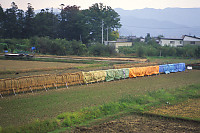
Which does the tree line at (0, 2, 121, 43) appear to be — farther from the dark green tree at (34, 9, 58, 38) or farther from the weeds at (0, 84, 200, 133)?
the weeds at (0, 84, 200, 133)

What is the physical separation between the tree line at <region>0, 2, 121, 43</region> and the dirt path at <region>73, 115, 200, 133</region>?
217 ft

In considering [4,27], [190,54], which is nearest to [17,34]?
[4,27]

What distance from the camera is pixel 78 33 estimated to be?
83.0 m

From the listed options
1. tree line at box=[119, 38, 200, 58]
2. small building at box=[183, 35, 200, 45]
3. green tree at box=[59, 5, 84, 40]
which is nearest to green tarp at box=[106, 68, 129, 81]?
tree line at box=[119, 38, 200, 58]

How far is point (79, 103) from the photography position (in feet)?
57.0

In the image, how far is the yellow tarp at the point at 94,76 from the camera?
81.9 feet

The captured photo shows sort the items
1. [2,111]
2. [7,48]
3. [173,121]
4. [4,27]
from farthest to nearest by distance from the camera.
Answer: [4,27]
[7,48]
[2,111]
[173,121]

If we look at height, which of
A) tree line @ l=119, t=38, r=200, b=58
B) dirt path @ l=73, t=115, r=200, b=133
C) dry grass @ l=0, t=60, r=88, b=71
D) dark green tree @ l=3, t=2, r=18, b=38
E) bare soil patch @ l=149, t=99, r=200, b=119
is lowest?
dirt path @ l=73, t=115, r=200, b=133

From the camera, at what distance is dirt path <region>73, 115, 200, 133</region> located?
12367 mm

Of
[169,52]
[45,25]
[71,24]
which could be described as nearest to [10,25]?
[45,25]

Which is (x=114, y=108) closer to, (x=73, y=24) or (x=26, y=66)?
(x=26, y=66)

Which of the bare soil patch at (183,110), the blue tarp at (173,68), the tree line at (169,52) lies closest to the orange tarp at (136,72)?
the blue tarp at (173,68)

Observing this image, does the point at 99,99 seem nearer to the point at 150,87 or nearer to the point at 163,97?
the point at 163,97

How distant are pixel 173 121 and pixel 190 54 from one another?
51.7 metres
